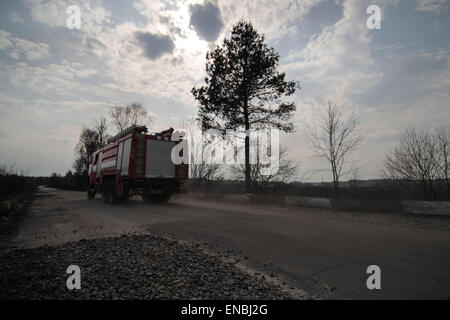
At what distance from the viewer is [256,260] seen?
155 inches

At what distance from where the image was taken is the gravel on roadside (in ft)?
8.70

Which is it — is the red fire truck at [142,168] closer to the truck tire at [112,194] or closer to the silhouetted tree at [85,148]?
the truck tire at [112,194]

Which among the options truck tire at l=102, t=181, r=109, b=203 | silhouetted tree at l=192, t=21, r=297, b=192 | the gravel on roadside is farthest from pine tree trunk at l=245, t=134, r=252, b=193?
the gravel on roadside

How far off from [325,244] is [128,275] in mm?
3638

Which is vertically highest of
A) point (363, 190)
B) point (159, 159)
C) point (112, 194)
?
point (159, 159)

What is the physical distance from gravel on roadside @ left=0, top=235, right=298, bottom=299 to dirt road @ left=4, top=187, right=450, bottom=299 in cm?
60

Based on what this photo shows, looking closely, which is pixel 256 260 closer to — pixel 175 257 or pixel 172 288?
pixel 175 257

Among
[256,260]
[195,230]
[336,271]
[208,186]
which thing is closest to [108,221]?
[195,230]

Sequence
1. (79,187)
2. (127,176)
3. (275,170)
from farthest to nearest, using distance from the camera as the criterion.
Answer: (79,187) < (275,170) < (127,176)

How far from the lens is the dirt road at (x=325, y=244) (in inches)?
116

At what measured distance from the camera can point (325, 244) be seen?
470 centimetres

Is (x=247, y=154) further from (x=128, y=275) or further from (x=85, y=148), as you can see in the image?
(x=85, y=148)

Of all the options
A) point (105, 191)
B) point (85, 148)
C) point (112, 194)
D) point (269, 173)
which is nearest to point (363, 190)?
point (269, 173)
